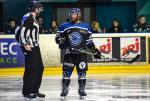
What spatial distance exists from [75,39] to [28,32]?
0.94 m

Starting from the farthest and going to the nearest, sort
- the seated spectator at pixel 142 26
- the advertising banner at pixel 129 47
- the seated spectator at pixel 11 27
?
the seated spectator at pixel 142 26, the advertising banner at pixel 129 47, the seated spectator at pixel 11 27

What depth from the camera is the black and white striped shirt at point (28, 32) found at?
10734 mm

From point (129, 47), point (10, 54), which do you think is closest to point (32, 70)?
point (10, 54)

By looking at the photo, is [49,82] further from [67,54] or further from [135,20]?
[135,20]

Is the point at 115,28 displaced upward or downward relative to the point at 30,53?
downward

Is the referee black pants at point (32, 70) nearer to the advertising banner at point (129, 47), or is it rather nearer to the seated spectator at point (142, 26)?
the advertising banner at point (129, 47)

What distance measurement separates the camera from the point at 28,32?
A: 423 inches

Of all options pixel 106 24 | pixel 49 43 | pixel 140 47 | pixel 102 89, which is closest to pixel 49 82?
pixel 102 89

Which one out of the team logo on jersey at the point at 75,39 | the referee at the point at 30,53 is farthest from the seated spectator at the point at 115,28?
the referee at the point at 30,53

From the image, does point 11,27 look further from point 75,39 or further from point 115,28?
point 75,39

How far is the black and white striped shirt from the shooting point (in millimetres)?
10734

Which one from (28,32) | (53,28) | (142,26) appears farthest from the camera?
(142,26)

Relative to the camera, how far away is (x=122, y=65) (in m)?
18.0

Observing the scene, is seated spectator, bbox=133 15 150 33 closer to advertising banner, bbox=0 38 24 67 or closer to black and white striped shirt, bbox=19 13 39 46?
advertising banner, bbox=0 38 24 67
